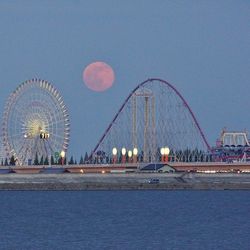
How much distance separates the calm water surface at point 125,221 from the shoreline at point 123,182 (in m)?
8.59

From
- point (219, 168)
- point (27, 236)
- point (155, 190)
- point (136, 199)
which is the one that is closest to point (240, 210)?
point (136, 199)

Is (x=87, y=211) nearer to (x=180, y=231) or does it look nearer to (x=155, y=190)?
(x=180, y=231)

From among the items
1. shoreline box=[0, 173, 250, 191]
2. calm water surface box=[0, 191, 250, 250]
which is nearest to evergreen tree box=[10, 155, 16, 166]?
shoreline box=[0, 173, 250, 191]

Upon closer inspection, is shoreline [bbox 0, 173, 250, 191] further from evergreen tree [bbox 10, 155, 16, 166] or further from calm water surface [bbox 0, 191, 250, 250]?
evergreen tree [bbox 10, 155, 16, 166]

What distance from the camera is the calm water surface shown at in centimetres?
9438

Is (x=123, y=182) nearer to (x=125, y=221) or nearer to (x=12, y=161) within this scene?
(x=12, y=161)

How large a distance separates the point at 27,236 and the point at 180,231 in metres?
9.91

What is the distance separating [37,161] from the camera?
629ft

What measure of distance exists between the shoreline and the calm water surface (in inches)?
338

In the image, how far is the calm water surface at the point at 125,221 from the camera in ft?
310

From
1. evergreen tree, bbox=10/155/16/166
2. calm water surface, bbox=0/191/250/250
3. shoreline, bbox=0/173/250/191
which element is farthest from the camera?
evergreen tree, bbox=10/155/16/166

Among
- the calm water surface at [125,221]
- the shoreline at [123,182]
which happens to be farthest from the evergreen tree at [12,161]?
the calm water surface at [125,221]

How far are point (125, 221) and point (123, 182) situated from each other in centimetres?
5588

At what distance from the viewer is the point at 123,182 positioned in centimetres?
16850
